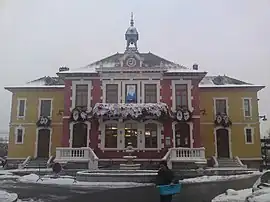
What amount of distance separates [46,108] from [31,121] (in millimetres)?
1854

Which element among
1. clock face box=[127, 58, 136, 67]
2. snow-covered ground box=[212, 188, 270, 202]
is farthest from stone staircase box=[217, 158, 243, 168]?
snow-covered ground box=[212, 188, 270, 202]

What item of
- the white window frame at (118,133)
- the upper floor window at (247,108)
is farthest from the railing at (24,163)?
the upper floor window at (247,108)

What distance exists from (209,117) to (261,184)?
24.6 metres

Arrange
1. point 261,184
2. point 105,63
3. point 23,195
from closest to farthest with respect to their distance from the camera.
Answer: point 261,184
point 23,195
point 105,63

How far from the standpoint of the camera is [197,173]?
73.8 feet

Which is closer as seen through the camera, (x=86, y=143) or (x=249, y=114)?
(x=86, y=143)

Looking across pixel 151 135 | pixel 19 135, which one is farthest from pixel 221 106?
pixel 19 135

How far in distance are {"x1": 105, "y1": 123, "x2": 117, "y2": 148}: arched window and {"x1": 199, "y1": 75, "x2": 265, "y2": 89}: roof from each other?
1099cm

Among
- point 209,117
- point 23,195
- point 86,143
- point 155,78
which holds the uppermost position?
point 155,78

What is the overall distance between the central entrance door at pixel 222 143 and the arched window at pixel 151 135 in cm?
783

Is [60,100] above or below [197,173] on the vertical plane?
→ above

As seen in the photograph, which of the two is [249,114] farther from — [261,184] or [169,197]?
[169,197]

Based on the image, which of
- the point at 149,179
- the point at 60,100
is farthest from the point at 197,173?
the point at 60,100

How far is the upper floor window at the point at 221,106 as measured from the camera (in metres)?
34.5
